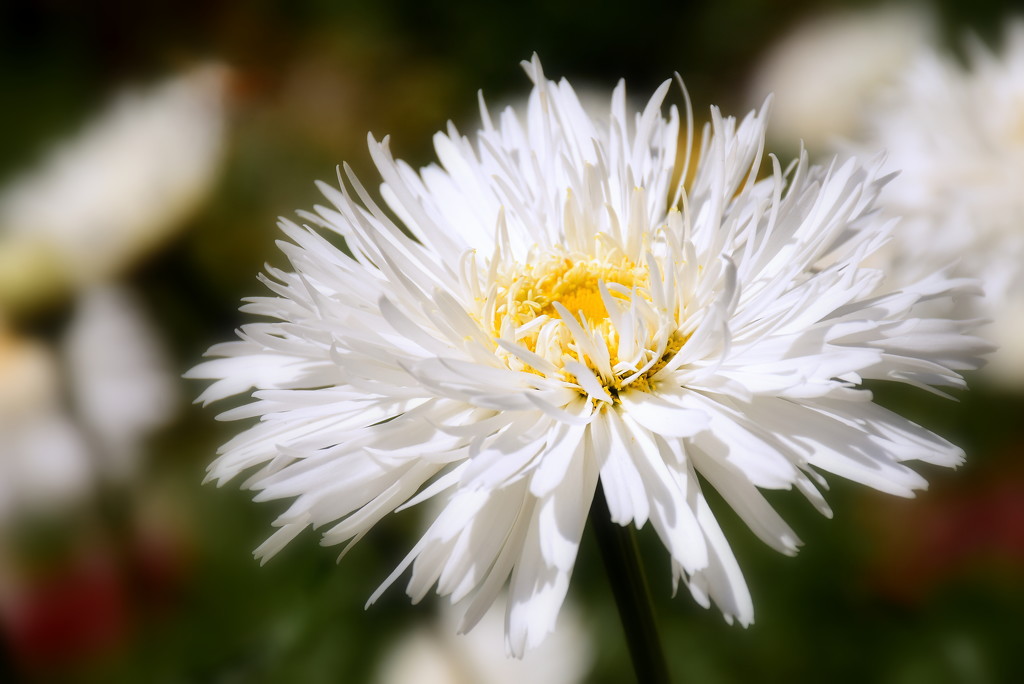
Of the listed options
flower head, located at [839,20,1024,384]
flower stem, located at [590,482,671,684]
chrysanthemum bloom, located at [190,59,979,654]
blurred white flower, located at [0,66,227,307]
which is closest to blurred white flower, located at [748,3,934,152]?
flower head, located at [839,20,1024,384]

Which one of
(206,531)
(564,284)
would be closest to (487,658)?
(564,284)

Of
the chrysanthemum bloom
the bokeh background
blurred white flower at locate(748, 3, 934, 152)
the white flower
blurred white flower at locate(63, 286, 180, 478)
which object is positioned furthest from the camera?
blurred white flower at locate(748, 3, 934, 152)

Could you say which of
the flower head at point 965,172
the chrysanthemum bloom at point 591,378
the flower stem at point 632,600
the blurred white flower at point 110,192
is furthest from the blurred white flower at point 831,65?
the flower stem at point 632,600

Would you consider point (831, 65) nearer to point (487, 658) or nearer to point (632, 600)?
point (487, 658)

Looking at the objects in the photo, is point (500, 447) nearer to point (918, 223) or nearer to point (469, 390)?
point (469, 390)

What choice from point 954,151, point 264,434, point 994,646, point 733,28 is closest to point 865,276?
point 264,434

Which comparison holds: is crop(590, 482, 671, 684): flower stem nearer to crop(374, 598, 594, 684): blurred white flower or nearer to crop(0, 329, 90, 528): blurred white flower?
crop(374, 598, 594, 684): blurred white flower

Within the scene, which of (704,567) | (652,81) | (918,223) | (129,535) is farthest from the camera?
(652,81)
